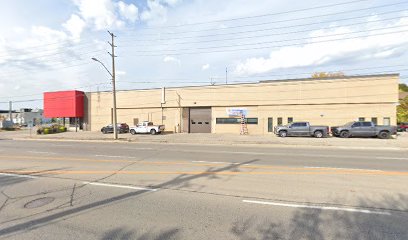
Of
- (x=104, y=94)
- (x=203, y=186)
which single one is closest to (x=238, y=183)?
(x=203, y=186)

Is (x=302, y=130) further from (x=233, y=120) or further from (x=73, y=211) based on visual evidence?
(x=73, y=211)

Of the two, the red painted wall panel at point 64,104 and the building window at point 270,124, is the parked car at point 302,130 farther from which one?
the red painted wall panel at point 64,104

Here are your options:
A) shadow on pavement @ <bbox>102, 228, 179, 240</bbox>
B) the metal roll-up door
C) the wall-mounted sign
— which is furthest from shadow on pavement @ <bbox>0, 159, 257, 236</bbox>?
the metal roll-up door

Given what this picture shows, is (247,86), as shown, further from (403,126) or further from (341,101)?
(403,126)

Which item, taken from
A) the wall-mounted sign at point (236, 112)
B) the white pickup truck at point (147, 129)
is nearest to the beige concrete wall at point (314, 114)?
the wall-mounted sign at point (236, 112)

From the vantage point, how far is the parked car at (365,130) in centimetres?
2248

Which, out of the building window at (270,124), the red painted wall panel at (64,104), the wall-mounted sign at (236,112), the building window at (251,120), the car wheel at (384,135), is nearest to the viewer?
the car wheel at (384,135)

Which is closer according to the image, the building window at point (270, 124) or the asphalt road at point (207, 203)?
the asphalt road at point (207, 203)

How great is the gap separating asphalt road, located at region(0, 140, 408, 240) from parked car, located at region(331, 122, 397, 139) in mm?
15914

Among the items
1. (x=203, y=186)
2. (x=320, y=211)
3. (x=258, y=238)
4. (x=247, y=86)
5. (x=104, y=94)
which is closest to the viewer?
(x=258, y=238)

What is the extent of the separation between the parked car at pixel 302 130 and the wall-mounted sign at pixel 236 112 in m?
6.07

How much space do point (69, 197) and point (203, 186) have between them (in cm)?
345

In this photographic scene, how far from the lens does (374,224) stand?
4.23m

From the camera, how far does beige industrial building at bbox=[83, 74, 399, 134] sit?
86.9 feet
